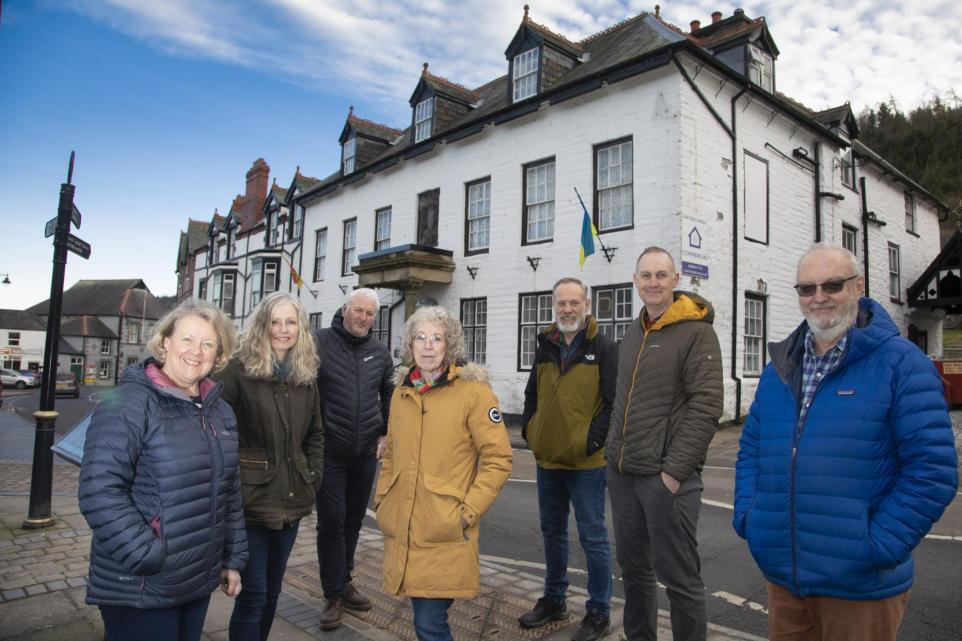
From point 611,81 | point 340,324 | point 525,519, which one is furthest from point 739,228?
point 340,324

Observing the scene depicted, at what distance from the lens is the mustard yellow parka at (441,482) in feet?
8.93

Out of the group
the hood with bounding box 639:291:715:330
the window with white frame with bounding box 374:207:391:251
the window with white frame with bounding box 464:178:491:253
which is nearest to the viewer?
the hood with bounding box 639:291:715:330

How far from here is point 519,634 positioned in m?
3.62

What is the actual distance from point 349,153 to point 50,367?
1777 centimetres

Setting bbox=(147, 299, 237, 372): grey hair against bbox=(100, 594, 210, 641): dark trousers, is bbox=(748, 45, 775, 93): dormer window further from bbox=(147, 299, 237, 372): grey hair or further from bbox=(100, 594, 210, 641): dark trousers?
bbox=(100, 594, 210, 641): dark trousers

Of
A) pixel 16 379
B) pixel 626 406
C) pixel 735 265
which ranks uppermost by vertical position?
pixel 735 265

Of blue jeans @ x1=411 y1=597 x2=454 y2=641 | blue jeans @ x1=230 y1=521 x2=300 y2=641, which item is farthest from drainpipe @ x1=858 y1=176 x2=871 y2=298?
blue jeans @ x1=230 y1=521 x2=300 y2=641

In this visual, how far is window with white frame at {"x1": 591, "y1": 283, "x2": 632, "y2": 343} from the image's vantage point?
13.2 metres

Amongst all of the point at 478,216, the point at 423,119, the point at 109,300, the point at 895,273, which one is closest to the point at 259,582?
the point at 478,216

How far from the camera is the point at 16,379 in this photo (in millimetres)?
48219

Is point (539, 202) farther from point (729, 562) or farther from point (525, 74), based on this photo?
point (729, 562)

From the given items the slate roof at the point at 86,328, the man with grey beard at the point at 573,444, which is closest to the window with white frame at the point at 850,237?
the man with grey beard at the point at 573,444

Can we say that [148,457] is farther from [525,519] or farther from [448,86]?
[448,86]

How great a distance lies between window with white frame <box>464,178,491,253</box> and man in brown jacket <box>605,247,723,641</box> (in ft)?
43.3
